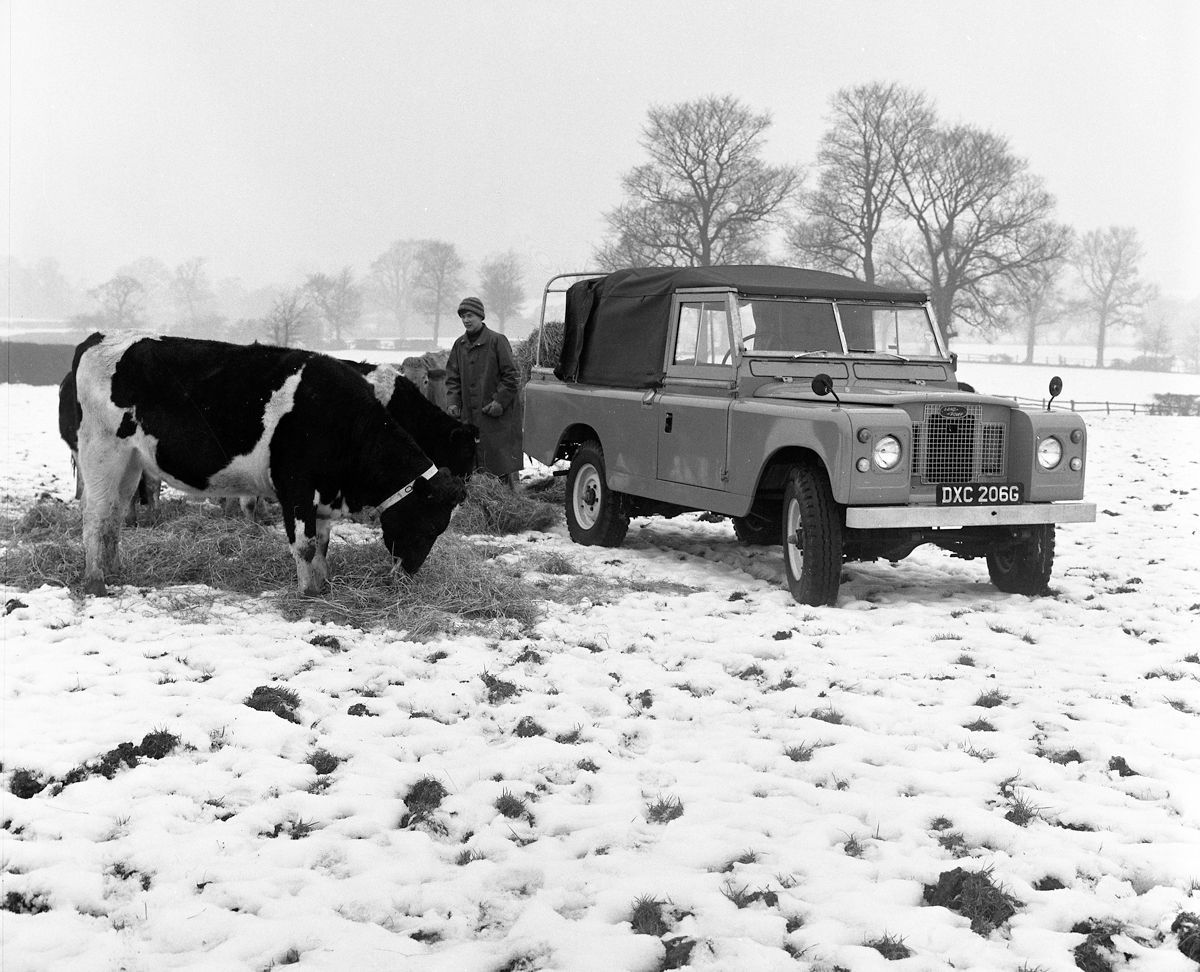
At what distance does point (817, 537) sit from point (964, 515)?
912mm

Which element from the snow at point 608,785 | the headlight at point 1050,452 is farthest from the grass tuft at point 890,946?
the headlight at point 1050,452

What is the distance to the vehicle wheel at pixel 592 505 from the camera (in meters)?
9.27

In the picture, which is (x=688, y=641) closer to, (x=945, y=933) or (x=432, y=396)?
(x=945, y=933)

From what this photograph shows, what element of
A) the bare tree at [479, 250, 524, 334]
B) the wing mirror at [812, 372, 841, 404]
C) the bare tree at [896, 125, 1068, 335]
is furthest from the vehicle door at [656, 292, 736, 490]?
the bare tree at [896, 125, 1068, 335]

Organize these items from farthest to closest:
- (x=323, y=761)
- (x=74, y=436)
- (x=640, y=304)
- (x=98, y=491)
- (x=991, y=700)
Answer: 1. (x=640, y=304)
2. (x=74, y=436)
3. (x=98, y=491)
4. (x=991, y=700)
5. (x=323, y=761)

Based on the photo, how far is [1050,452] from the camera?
23.9 feet

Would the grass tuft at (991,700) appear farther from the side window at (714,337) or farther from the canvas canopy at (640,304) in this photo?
the canvas canopy at (640,304)

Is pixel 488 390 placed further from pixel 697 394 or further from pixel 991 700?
pixel 991 700

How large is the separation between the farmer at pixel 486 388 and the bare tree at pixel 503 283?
16051 mm

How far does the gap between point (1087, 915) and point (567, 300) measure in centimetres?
762

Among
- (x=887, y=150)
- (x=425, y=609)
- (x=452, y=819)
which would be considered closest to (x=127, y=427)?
(x=425, y=609)

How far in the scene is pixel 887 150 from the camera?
1393 inches

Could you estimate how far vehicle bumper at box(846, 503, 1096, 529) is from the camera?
668 cm

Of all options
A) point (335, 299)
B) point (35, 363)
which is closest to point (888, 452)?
point (35, 363)
